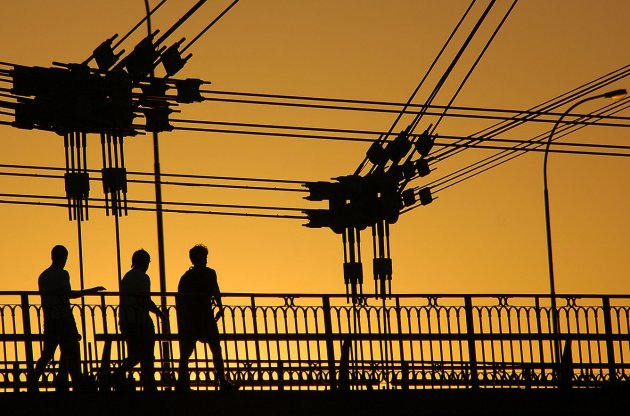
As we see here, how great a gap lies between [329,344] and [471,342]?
2.18m

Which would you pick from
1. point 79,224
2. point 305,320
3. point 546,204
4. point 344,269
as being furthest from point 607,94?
point 305,320

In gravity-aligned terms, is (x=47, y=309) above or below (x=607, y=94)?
below

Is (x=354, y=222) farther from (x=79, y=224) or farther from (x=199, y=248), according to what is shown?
(x=199, y=248)

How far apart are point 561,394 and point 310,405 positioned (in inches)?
150

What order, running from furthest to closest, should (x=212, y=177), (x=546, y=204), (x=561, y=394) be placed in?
(x=546, y=204) < (x=212, y=177) < (x=561, y=394)

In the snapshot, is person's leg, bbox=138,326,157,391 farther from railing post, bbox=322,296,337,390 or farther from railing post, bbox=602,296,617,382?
railing post, bbox=602,296,617,382

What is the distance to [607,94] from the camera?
3712 centimetres

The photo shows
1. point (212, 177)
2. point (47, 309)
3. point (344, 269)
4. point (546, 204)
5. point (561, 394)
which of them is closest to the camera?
point (47, 309)

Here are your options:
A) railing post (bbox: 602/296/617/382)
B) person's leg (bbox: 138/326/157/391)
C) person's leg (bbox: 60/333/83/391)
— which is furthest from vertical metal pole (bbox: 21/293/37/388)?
railing post (bbox: 602/296/617/382)

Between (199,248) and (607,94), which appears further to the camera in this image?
(607,94)

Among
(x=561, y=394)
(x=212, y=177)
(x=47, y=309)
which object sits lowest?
(x=561, y=394)

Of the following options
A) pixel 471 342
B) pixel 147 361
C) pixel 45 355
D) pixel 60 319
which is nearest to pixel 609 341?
pixel 471 342

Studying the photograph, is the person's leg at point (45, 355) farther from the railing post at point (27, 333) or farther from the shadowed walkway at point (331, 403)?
the shadowed walkway at point (331, 403)

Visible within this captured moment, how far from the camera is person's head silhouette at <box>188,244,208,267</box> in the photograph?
2272 centimetres
